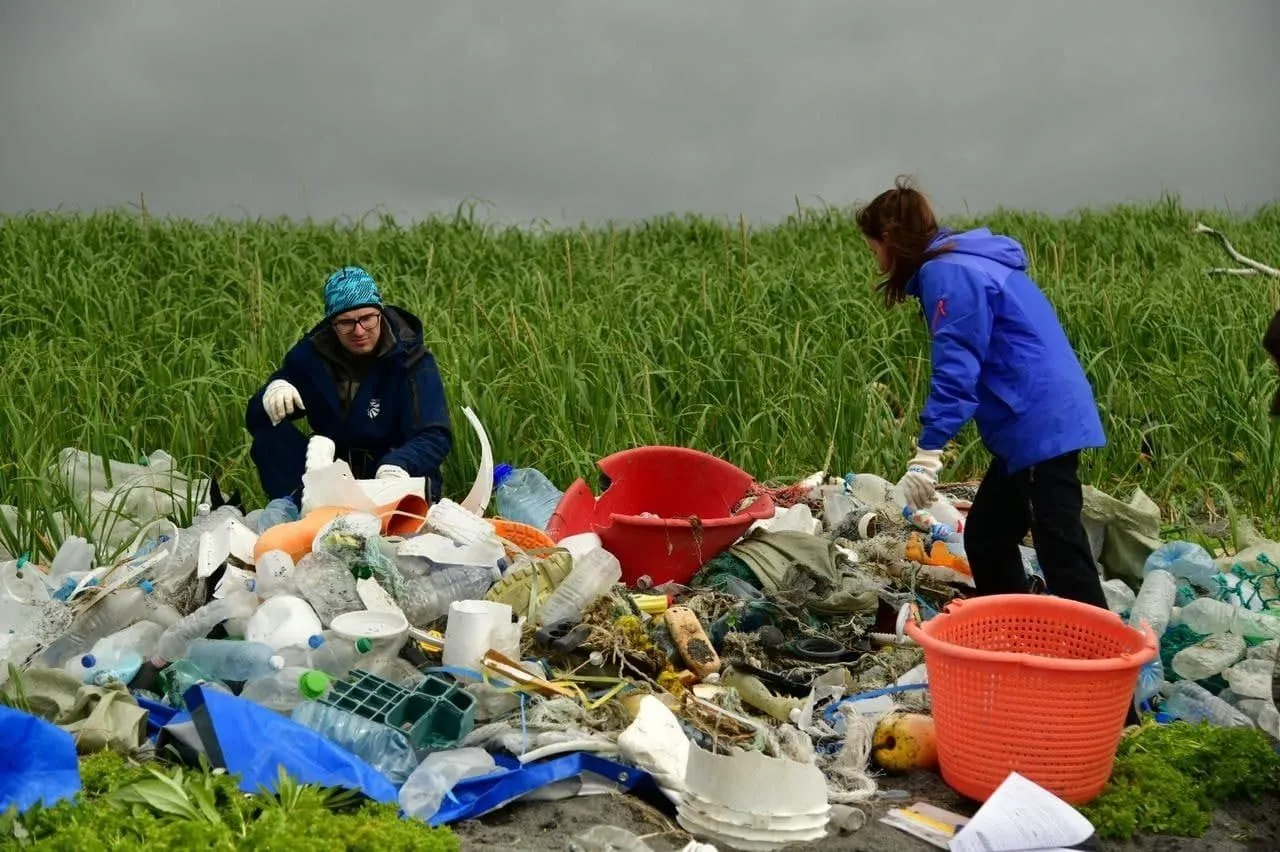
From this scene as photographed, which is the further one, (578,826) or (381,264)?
(381,264)

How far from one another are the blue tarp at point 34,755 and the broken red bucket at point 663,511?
229 centimetres

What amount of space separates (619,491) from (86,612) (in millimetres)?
2211

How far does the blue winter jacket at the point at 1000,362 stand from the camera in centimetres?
428

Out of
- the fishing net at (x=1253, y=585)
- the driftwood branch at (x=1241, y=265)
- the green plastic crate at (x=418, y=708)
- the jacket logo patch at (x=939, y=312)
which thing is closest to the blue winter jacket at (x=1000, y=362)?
the jacket logo patch at (x=939, y=312)

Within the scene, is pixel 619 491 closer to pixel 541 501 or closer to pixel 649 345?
pixel 541 501

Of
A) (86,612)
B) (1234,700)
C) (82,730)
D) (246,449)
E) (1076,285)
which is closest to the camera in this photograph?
(82,730)

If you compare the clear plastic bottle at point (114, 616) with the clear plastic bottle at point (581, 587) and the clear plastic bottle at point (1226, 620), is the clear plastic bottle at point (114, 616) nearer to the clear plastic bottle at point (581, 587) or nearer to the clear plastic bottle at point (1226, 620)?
the clear plastic bottle at point (581, 587)

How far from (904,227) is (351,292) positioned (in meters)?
2.29

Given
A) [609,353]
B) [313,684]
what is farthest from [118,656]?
[609,353]

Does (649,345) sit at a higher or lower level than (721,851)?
higher

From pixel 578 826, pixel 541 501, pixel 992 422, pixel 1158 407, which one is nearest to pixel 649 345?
pixel 541 501

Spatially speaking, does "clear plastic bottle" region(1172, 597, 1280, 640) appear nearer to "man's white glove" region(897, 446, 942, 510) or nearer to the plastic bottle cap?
"man's white glove" region(897, 446, 942, 510)

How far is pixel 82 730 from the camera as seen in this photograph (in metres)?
3.54

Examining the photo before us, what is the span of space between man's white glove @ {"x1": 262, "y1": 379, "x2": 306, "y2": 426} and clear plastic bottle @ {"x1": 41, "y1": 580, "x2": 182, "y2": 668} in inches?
49.6
